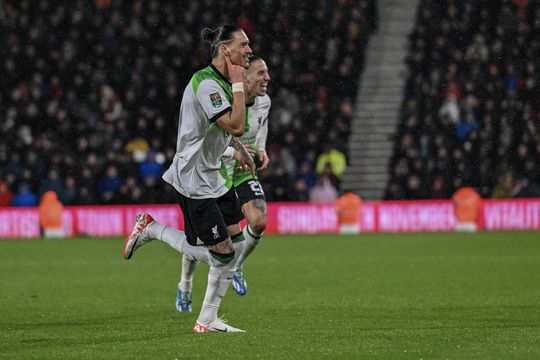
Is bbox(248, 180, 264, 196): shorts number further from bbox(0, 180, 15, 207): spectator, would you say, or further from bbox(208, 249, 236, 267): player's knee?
bbox(0, 180, 15, 207): spectator

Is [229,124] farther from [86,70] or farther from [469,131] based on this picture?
[86,70]

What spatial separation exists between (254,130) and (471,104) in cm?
1539

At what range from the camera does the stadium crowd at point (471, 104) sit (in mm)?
27172

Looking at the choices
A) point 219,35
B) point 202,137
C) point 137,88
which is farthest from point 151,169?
point 219,35

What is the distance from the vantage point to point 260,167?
12.8 m

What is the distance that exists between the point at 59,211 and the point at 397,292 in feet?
46.5

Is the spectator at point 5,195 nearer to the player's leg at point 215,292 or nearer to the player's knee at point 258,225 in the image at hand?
the player's knee at point 258,225

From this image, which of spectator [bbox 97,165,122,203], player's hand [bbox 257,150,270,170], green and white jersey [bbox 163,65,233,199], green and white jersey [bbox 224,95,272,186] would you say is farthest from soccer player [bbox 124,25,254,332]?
spectator [bbox 97,165,122,203]

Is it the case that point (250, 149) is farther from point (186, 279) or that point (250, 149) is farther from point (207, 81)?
point (207, 81)

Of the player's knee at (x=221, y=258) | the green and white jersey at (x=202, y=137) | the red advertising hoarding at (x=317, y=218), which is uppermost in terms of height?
the green and white jersey at (x=202, y=137)

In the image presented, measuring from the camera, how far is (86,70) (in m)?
29.5

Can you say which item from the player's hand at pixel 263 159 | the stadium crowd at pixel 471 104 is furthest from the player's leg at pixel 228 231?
the stadium crowd at pixel 471 104

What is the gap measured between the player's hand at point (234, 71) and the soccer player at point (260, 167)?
307 cm

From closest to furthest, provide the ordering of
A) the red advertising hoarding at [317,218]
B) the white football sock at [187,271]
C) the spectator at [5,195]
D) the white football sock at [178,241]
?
the white football sock at [178,241]
the white football sock at [187,271]
the red advertising hoarding at [317,218]
the spectator at [5,195]
